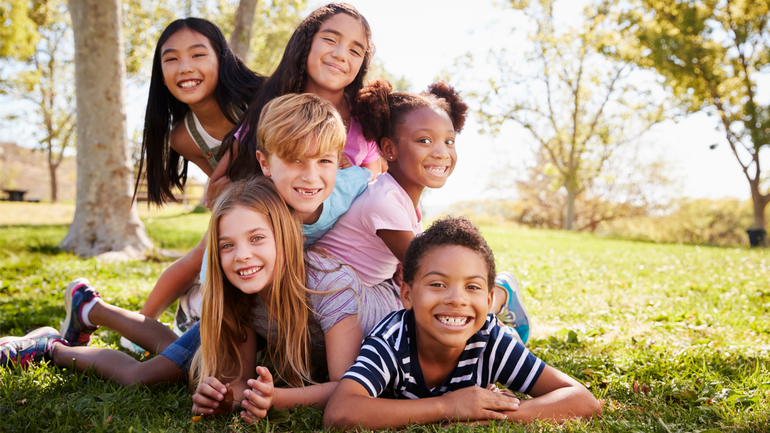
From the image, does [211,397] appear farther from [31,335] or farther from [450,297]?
[31,335]

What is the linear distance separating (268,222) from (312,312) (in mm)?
→ 534

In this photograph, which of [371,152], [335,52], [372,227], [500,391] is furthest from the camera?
[371,152]

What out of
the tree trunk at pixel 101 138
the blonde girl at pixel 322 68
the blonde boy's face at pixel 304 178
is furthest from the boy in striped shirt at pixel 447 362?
the tree trunk at pixel 101 138

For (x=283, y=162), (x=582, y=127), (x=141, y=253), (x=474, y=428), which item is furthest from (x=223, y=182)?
(x=582, y=127)

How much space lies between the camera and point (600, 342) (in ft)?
12.0

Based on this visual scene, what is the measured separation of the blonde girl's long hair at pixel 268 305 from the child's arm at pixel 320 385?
0.15m

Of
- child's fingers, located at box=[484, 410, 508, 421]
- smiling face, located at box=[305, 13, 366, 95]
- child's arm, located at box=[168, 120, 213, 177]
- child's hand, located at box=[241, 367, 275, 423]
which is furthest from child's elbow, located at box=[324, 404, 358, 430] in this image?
child's arm, located at box=[168, 120, 213, 177]

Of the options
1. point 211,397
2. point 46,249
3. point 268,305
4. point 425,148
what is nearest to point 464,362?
point 268,305

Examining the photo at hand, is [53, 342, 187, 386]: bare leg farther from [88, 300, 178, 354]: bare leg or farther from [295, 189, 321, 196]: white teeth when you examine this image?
[295, 189, 321, 196]: white teeth

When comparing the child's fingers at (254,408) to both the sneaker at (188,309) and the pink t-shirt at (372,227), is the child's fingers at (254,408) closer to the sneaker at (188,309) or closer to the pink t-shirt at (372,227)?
the pink t-shirt at (372,227)

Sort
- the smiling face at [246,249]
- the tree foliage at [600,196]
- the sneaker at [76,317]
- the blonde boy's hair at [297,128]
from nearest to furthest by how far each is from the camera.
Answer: the smiling face at [246,249]
the blonde boy's hair at [297,128]
the sneaker at [76,317]
the tree foliage at [600,196]

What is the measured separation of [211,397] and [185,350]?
0.66 metres

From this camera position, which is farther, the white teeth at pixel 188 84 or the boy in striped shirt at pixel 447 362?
the white teeth at pixel 188 84

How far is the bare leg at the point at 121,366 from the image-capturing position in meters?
2.70
